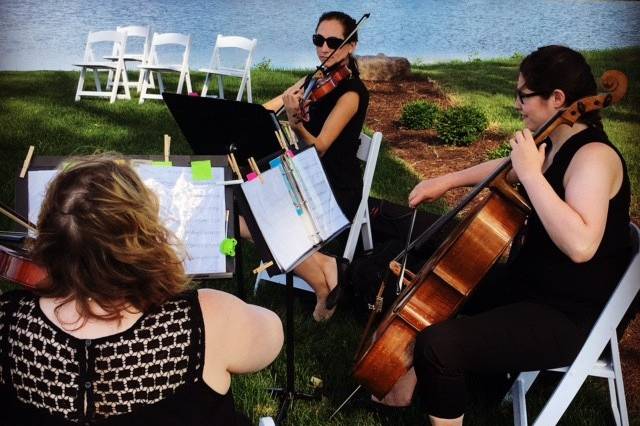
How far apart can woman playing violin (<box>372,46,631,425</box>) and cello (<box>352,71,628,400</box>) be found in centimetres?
7

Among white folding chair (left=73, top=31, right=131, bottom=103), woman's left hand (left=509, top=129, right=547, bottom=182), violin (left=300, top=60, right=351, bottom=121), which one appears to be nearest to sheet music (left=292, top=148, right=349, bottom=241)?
woman's left hand (left=509, top=129, right=547, bottom=182)

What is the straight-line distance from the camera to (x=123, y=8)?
18.8 metres

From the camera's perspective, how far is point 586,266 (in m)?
2.38

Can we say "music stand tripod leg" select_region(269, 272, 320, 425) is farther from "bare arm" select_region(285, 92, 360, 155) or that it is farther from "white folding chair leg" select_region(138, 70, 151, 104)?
"white folding chair leg" select_region(138, 70, 151, 104)

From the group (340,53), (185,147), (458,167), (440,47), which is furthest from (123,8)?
(340,53)

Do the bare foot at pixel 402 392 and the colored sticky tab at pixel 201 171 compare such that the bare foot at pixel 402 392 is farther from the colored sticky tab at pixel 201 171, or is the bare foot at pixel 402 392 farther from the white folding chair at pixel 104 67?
the white folding chair at pixel 104 67

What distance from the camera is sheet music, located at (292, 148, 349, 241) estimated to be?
261 centimetres

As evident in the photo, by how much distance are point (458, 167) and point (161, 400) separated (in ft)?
18.6

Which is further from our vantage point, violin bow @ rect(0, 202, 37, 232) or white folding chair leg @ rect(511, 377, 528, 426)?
white folding chair leg @ rect(511, 377, 528, 426)

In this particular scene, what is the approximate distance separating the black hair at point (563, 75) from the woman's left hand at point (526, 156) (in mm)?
214

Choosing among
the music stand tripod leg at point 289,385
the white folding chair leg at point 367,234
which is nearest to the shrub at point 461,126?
the white folding chair leg at point 367,234

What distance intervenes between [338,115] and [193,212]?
1745 mm

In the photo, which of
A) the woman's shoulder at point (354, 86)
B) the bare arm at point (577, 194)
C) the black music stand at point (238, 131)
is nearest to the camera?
the bare arm at point (577, 194)

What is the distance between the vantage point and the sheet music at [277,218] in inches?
98.4
